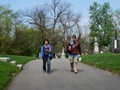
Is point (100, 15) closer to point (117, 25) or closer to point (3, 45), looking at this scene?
point (117, 25)

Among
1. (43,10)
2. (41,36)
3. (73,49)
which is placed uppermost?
(43,10)

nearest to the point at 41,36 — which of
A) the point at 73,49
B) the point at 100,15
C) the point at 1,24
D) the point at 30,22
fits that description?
the point at 30,22

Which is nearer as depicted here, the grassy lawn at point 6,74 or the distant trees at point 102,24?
the grassy lawn at point 6,74

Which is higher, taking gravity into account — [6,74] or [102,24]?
[102,24]

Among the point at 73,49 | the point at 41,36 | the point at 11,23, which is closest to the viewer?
the point at 73,49

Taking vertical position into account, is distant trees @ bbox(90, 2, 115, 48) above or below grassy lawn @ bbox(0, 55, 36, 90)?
above

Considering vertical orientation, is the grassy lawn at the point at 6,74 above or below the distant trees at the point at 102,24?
below

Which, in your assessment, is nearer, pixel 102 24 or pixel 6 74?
pixel 6 74

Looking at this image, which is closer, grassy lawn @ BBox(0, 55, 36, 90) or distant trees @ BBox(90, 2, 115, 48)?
grassy lawn @ BBox(0, 55, 36, 90)

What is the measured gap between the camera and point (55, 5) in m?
85.9

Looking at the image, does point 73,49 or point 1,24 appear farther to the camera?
point 1,24

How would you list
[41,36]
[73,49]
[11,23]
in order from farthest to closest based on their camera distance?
[41,36] < [11,23] < [73,49]

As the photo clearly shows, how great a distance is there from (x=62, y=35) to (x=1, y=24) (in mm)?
15334

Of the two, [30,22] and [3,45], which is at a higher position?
[30,22]
